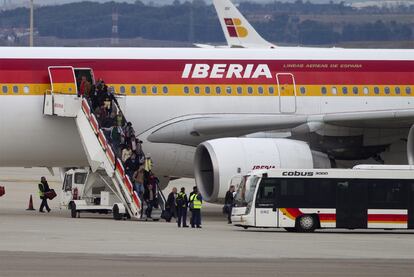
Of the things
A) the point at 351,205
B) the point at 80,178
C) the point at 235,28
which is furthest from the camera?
the point at 235,28

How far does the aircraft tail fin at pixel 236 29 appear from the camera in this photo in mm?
109688

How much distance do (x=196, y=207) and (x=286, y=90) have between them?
6711 millimetres

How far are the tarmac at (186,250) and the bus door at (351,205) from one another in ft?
1.19

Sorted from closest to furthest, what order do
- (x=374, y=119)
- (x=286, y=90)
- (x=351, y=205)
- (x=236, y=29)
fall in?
(x=351, y=205) → (x=374, y=119) → (x=286, y=90) → (x=236, y=29)

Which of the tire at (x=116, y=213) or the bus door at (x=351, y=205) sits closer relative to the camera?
Result: the bus door at (x=351, y=205)

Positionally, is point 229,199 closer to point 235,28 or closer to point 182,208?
point 182,208

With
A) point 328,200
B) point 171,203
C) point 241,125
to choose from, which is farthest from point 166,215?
point 328,200

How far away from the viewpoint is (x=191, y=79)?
43469 mm

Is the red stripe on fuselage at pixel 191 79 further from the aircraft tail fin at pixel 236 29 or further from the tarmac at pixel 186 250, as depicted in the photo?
the aircraft tail fin at pixel 236 29

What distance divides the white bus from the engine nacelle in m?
2.64

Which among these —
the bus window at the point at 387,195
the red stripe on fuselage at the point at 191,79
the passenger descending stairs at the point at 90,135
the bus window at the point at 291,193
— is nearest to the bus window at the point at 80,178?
the passenger descending stairs at the point at 90,135

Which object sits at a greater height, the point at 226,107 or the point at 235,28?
the point at 235,28

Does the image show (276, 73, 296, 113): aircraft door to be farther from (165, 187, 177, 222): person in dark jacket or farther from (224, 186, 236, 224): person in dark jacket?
(165, 187, 177, 222): person in dark jacket

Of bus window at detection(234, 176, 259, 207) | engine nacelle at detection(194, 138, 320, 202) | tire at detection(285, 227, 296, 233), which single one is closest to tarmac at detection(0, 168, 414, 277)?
tire at detection(285, 227, 296, 233)
